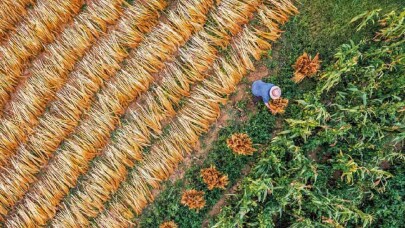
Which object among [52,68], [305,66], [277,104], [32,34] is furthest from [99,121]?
[305,66]

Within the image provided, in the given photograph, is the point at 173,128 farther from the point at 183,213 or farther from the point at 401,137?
the point at 401,137

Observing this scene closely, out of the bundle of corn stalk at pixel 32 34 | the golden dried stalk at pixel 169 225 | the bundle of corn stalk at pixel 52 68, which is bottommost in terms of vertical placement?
the golden dried stalk at pixel 169 225

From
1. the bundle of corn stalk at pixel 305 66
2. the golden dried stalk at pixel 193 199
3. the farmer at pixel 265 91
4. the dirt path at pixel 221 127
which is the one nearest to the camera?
the farmer at pixel 265 91

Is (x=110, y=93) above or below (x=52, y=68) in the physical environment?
below

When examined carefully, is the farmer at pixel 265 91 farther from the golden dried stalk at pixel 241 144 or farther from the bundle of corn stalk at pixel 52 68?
the bundle of corn stalk at pixel 52 68

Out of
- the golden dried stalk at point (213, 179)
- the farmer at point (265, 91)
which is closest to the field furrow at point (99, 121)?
the farmer at point (265, 91)

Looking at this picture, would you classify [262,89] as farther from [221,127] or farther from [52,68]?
[52,68]
